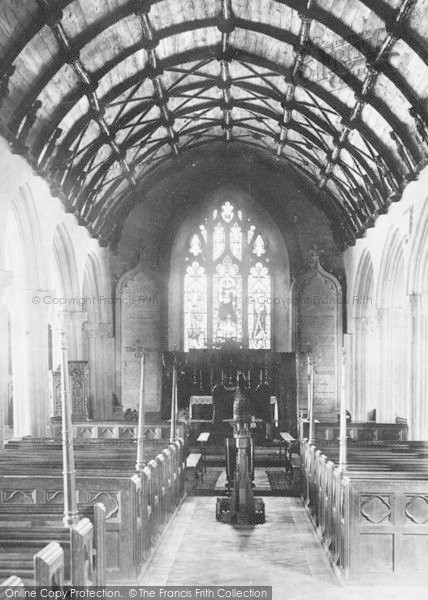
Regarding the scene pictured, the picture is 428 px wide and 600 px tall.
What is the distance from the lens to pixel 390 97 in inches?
441

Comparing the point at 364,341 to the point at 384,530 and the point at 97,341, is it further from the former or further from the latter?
the point at 384,530

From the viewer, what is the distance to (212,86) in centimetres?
1387

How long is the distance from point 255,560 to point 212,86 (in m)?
9.09

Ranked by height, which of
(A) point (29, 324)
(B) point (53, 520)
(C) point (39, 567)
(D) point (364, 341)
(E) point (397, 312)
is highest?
(E) point (397, 312)

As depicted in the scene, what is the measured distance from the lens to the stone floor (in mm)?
6535

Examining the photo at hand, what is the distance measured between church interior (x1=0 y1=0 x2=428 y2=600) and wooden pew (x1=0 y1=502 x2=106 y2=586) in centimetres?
2

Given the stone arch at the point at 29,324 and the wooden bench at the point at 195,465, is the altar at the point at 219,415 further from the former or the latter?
the stone arch at the point at 29,324

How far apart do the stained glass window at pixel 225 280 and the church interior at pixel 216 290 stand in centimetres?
6

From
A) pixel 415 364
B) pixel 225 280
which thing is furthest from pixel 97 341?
pixel 415 364

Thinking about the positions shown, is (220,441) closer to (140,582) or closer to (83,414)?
(83,414)

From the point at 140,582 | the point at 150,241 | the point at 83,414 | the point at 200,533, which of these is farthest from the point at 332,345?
the point at 140,582

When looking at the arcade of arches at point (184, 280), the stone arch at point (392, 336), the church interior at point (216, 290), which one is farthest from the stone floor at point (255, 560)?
the stone arch at point (392, 336)

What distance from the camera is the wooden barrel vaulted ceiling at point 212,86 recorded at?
9.76 m

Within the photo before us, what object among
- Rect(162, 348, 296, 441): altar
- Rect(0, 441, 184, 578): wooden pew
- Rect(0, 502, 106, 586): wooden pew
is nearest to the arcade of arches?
Rect(162, 348, 296, 441): altar
